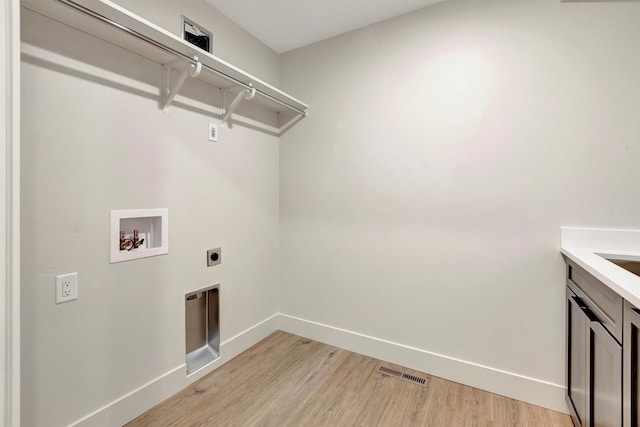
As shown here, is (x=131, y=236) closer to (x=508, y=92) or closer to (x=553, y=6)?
(x=508, y=92)

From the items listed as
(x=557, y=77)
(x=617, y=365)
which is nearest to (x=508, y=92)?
(x=557, y=77)

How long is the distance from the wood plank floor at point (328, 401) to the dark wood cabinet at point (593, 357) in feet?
1.17

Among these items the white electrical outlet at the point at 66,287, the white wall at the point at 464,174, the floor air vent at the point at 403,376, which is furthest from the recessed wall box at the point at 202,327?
the floor air vent at the point at 403,376

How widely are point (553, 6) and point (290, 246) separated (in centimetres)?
242

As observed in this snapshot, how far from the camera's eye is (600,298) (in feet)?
3.92

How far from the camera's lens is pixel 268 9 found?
6.74 feet

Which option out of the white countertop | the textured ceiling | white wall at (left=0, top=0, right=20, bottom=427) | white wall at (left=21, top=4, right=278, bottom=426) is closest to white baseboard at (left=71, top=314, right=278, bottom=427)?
white wall at (left=21, top=4, right=278, bottom=426)

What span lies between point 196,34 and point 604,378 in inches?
108

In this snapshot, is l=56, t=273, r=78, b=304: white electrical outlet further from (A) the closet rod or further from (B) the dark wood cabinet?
(B) the dark wood cabinet

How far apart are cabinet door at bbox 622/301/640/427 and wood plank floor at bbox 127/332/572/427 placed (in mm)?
873

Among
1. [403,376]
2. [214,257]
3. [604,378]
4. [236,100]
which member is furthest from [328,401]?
[236,100]

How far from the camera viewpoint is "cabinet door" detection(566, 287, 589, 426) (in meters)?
1.36

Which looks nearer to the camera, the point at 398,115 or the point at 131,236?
the point at 131,236

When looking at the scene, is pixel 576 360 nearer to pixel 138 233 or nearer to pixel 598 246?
pixel 598 246
